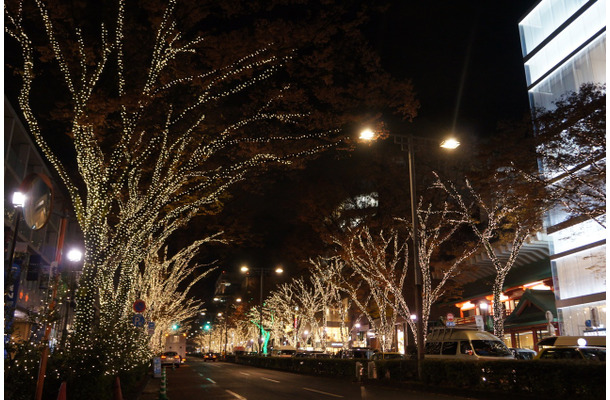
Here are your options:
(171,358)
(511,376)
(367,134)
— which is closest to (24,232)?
(367,134)

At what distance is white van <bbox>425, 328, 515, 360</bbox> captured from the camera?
18.2 metres

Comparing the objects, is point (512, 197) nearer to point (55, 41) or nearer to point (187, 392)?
point (187, 392)

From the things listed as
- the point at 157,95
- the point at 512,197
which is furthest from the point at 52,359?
the point at 512,197

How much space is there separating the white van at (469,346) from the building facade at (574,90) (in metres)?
10.3

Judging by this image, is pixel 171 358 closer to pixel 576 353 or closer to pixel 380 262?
pixel 380 262

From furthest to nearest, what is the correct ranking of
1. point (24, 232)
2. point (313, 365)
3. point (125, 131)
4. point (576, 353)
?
1. point (313, 365)
2. point (24, 232)
3. point (576, 353)
4. point (125, 131)

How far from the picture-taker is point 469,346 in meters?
18.6

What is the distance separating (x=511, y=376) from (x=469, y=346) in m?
5.59

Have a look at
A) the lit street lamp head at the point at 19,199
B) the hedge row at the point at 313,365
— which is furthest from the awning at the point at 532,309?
the lit street lamp head at the point at 19,199

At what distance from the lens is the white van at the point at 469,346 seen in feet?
59.6

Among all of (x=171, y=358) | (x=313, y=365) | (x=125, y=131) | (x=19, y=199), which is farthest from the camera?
(x=171, y=358)

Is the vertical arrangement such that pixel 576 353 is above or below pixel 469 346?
below

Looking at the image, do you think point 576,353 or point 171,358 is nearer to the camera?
point 576,353

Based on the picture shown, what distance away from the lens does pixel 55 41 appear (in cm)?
1002
